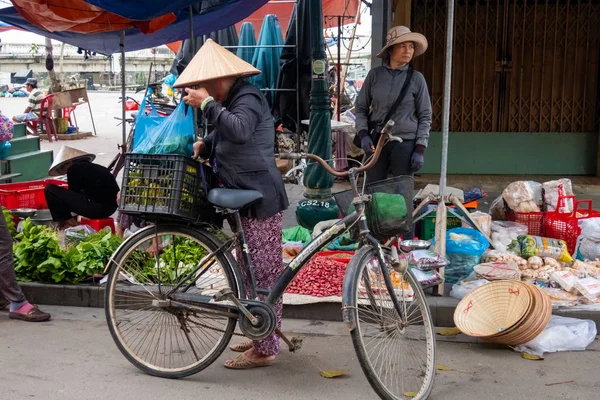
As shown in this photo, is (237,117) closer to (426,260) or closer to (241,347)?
(241,347)

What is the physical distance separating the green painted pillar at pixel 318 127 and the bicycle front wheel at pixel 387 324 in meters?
3.24

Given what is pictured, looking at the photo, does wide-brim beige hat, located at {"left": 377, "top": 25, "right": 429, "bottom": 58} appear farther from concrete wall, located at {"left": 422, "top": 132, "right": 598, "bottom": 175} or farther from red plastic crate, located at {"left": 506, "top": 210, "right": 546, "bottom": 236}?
concrete wall, located at {"left": 422, "top": 132, "right": 598, "bottom": 175}

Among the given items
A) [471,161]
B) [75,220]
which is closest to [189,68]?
[75,220]

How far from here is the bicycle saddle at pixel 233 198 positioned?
4.24m

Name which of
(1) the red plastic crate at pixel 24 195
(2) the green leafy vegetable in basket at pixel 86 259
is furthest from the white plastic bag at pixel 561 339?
(1) the red plastic crate at pixel 24 195

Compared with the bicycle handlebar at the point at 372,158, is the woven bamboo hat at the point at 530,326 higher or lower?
lower

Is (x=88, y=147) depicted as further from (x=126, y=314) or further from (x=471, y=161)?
(x=126, y=314)

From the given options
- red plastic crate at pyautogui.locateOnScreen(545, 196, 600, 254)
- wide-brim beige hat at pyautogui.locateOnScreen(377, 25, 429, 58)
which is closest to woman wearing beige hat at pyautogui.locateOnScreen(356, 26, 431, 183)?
wide-brim beige hat at pyautogui.locateOnScreen(377, 25, 429, 58)

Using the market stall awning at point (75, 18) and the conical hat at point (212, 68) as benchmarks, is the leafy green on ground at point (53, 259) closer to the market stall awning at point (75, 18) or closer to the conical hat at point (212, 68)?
the market stall awning at point (75, 18)

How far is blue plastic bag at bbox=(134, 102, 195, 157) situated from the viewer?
4.95 meters

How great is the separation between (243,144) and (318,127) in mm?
3306

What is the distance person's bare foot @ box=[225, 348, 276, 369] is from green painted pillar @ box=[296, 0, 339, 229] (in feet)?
9.50

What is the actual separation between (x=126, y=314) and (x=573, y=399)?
262 cm

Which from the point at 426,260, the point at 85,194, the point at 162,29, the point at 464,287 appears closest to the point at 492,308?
the point at 464,287
